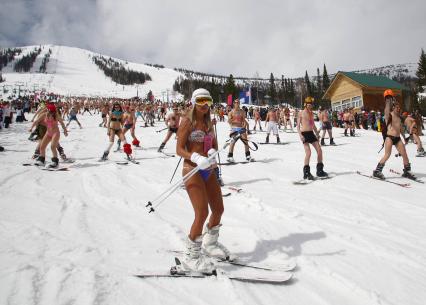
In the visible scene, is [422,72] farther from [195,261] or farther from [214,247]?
[195,261]

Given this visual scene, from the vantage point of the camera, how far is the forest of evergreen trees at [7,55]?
170500 mm

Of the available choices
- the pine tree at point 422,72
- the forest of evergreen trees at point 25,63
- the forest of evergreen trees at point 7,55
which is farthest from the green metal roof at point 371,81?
the forest of evergreen trees at point 7,55

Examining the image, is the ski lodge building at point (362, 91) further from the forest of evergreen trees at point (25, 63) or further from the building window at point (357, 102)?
the forest of evergreen trees at point (25, 63)

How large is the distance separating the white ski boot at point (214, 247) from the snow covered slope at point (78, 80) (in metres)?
115

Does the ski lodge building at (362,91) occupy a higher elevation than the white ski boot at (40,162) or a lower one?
higher

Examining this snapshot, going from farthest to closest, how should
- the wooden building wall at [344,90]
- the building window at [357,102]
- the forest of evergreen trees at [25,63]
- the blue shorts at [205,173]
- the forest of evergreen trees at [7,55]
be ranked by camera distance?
the forest of evergreen trees at [7,55]
the forest of evergreen trees at [25,63]
the wooden building wall at [344,90]
the building window at [357,102]
the blue shorts at [205,173]

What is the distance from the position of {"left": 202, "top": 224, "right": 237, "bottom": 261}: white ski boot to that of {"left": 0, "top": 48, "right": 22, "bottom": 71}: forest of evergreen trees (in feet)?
659

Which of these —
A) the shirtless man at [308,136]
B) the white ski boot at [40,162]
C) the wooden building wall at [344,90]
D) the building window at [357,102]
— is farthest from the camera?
the wooden building wall at [344,90]

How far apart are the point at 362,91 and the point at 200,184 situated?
42.1 m

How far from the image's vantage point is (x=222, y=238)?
471 cm

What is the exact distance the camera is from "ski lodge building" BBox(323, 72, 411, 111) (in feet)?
132

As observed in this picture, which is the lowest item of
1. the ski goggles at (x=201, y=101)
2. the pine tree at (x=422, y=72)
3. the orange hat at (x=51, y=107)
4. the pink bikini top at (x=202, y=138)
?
the pink bikini top at (x=202, y=138)

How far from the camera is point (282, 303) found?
303 cm

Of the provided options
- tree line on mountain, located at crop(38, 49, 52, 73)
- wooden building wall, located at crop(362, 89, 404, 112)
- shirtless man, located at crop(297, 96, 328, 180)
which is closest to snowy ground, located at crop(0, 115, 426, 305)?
shirtless man, located at crop(297, 96, 328, 180)
